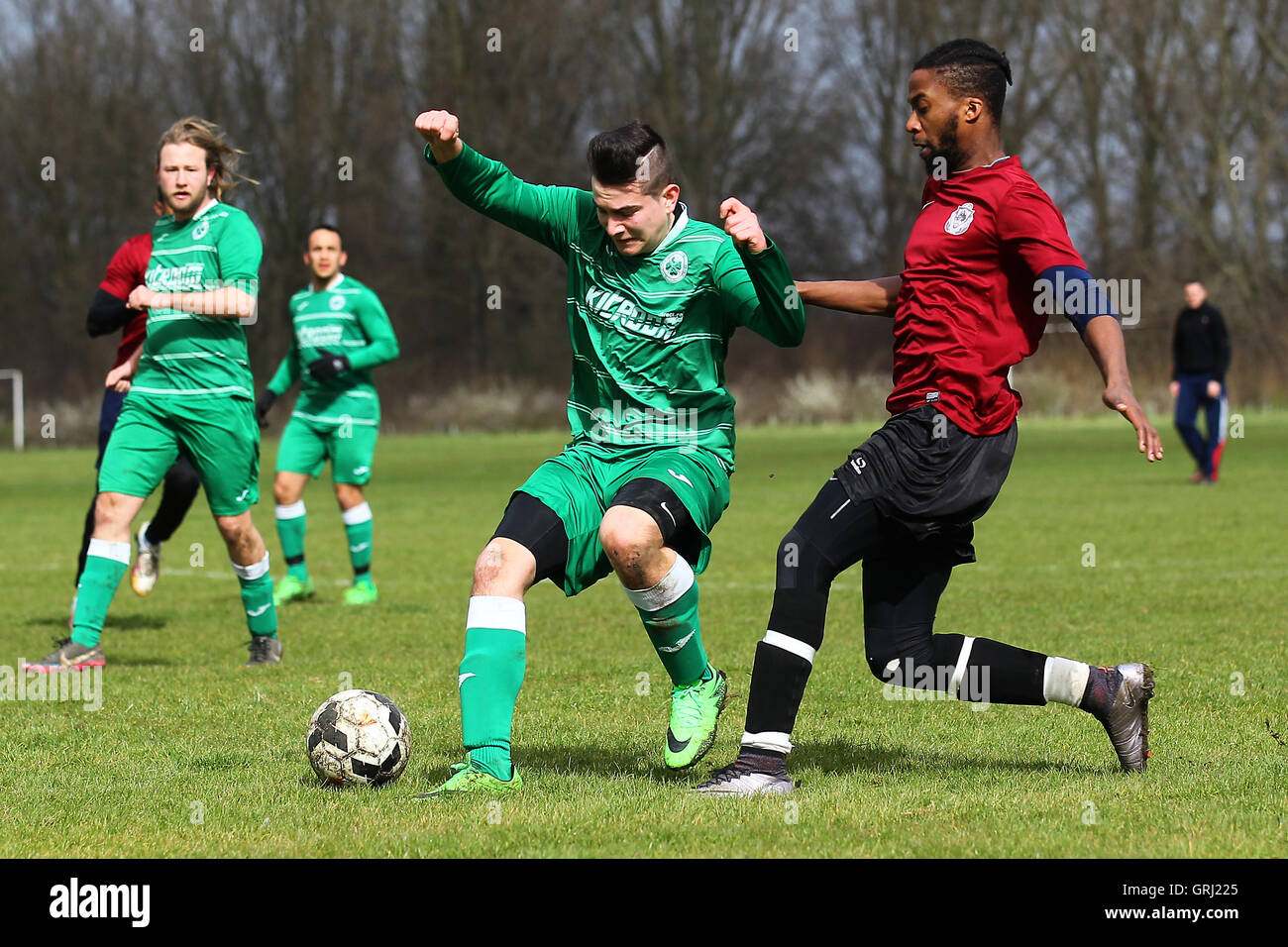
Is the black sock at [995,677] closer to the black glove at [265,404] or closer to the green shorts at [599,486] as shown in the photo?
the green shorts at [599,486]

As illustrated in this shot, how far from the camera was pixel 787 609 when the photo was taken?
4.48m

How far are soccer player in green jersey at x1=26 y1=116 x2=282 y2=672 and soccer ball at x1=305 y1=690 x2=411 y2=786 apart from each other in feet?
8.28

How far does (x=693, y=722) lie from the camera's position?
4898mm

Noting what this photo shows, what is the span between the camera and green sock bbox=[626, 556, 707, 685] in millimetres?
4789

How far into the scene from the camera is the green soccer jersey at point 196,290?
23.1ft

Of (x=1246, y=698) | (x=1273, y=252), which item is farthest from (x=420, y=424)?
(x=1246, y=698)

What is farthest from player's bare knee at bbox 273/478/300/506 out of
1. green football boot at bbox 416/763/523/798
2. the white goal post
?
the white goal post

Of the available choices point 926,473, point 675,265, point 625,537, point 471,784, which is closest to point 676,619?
point 625,537

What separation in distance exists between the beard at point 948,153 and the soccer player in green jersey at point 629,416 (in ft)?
1.84

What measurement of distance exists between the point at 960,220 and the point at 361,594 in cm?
618

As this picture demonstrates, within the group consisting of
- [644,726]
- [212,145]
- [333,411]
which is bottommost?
[644,726]

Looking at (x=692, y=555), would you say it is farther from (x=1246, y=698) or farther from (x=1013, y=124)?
(x=1013, y=124)

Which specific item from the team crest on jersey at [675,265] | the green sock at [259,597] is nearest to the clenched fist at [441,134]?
the team crest on jersey at [675,265]

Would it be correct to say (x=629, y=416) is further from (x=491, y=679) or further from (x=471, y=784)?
(x=471, y=784)
